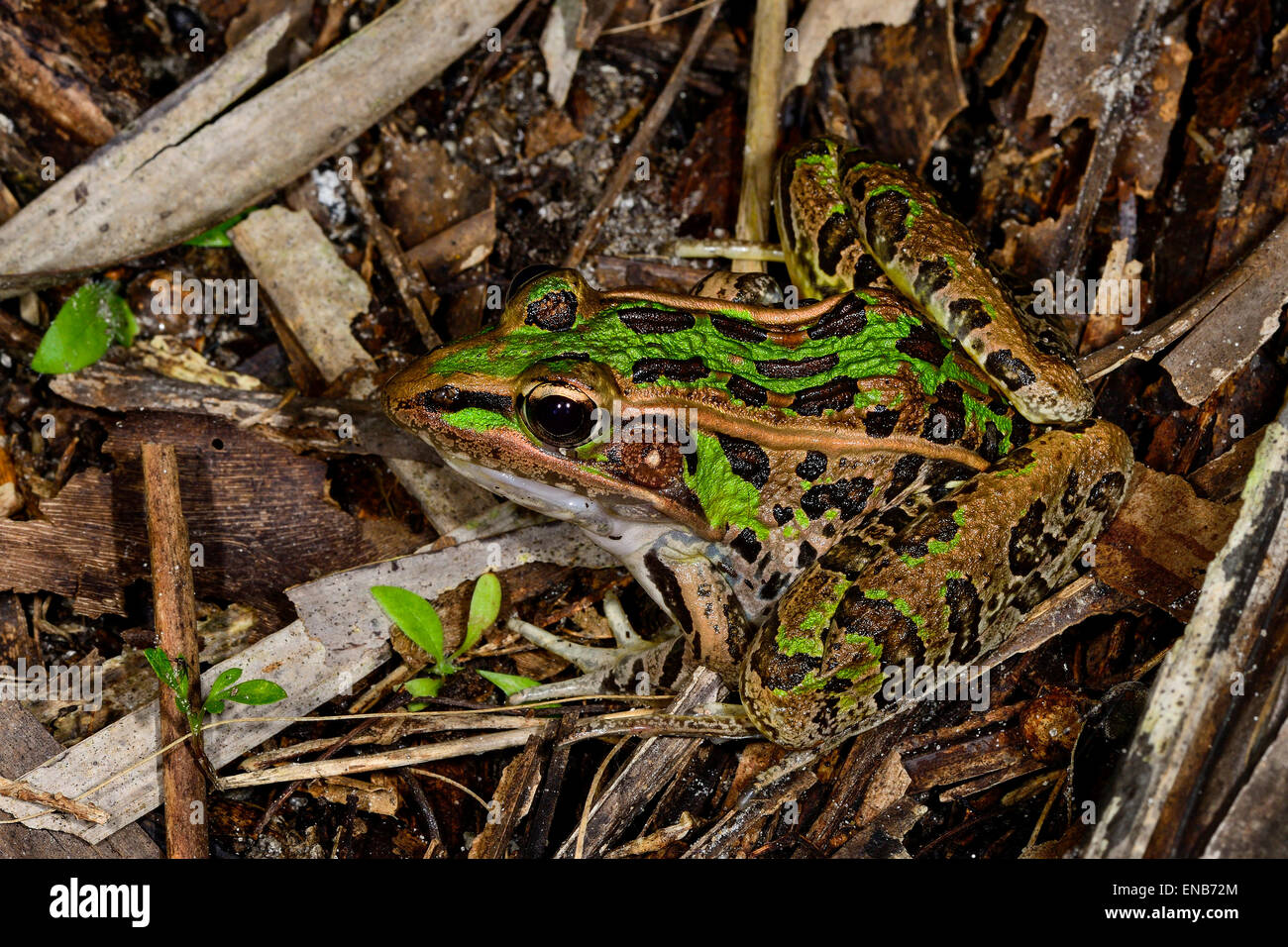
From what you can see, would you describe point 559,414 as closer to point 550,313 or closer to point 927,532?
point 550,313

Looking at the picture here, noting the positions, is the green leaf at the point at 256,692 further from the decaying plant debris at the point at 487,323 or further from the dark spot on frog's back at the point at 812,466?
the dark spot on frog's back at the point at 812,466

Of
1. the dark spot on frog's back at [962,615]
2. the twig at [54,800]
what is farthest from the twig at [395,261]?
the dark spot on frog's back at [962,615]

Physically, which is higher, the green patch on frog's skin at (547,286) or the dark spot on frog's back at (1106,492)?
the green patch on frog's skin at (547,286)

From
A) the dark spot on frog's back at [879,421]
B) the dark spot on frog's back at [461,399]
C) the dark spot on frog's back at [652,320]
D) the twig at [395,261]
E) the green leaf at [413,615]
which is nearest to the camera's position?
the dark spot on frog's back at [461,399]

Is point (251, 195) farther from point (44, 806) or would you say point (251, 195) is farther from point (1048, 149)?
point (1048, 149)

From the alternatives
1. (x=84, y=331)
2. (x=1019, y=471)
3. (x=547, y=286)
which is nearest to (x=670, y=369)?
(x=547, y=286)

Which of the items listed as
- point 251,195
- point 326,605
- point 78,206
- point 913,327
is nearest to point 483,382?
point 326,605

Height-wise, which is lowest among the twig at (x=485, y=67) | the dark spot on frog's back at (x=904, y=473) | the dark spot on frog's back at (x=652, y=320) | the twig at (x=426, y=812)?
the twig at (x=426, y=812)
